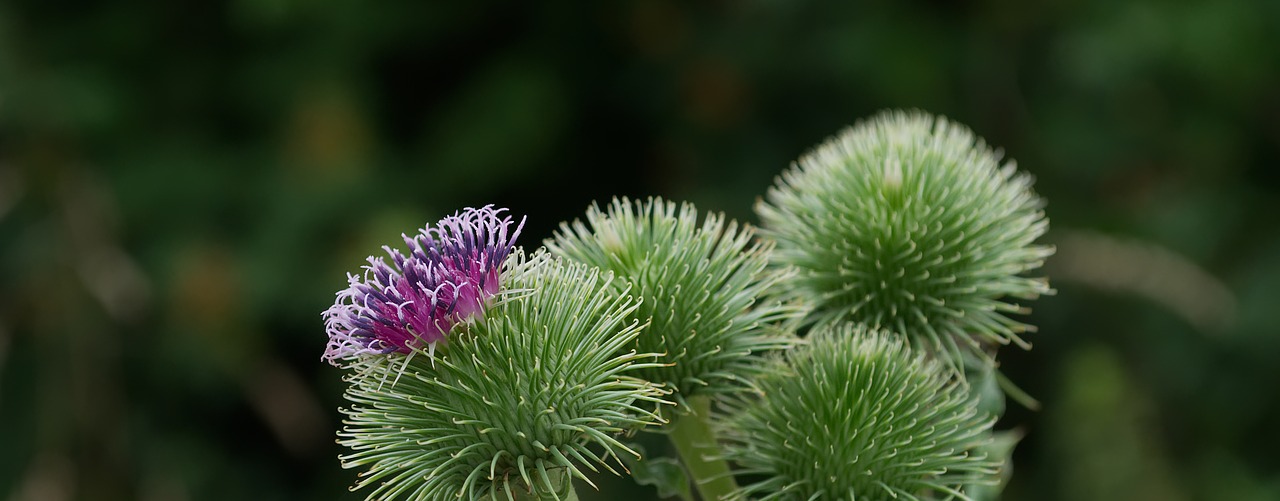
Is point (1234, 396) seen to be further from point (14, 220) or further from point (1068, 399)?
point (14, 220)

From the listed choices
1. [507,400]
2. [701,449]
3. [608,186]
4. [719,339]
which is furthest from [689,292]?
[608,186]

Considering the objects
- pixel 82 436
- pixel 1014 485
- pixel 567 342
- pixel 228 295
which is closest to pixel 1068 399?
pixel 1014 485

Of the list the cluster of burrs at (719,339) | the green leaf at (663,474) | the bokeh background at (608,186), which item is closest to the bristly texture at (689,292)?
the cluster of burrs at (719,339)

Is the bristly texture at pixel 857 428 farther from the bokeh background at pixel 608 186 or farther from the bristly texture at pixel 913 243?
the bokeh background at pixel 608 186

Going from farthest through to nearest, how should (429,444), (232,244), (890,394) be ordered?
(232,244), (890,394), (429,444)

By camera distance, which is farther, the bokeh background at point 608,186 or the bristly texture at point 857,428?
the bokeh background at point 608,186

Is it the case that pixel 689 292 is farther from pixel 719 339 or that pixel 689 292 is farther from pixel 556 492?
pixel 556 492

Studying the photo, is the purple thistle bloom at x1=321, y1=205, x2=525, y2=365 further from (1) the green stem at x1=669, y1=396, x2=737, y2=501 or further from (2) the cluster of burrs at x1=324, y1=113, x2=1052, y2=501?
(1) the green stem at x1=669, y1=396, x2=737, y2=501
